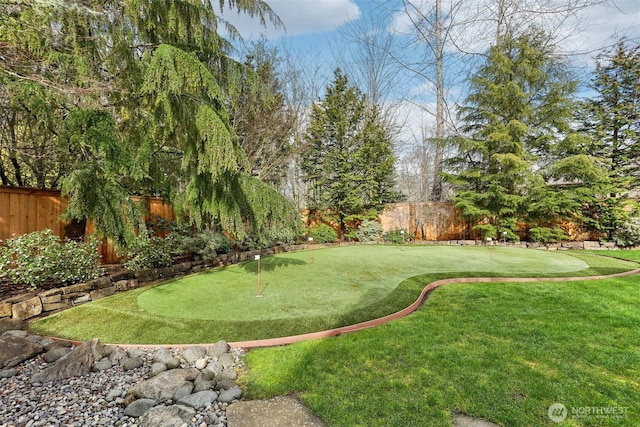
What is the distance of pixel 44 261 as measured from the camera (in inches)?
157

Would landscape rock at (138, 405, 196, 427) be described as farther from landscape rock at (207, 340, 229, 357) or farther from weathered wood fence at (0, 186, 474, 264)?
weathered wood fence at (0, 186, 474, 264)

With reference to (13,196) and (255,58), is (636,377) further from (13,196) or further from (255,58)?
(255,58)

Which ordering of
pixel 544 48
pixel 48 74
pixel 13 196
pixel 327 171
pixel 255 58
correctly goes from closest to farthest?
1. pixel 48 74
2. pixel 13 196
3. pixel 544 48
4. pixel 255 58
5. pixel 327 171

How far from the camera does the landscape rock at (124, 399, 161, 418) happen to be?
202cm

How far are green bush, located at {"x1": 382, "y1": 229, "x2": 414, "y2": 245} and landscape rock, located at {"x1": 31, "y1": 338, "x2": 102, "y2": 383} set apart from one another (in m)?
10.3

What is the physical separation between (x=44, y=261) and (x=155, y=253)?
164 cm

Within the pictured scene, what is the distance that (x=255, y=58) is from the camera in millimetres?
11602

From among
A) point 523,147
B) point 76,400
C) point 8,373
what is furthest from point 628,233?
point 8,373

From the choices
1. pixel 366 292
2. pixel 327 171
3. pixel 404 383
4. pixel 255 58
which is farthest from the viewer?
pixel 327 171

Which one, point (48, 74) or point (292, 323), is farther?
point (48, 74)

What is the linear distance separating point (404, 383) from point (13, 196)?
6.72 metres

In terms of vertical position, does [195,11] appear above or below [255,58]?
below

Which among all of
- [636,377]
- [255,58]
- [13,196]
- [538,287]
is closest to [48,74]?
[13,196]

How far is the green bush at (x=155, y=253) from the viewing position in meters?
5.20
